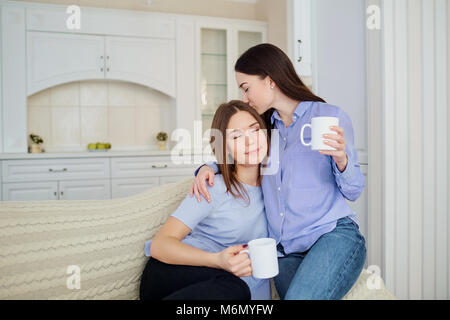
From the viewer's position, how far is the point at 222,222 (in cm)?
110

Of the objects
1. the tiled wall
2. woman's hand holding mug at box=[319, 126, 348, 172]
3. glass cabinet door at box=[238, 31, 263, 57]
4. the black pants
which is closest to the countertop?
the tiled wall

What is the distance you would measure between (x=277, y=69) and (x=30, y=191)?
2.66 metres

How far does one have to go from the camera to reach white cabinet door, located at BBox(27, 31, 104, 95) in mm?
3168

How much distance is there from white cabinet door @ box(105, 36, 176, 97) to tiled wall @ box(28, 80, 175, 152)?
0.29 metres

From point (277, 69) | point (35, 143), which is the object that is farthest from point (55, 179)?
point (277, 69)

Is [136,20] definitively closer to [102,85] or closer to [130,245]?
[102,85]

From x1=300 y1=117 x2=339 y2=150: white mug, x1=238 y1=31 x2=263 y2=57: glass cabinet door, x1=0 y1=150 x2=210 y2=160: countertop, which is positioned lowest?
x1=0 y1=150 x2=210 y2=160: countertop

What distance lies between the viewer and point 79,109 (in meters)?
3.59

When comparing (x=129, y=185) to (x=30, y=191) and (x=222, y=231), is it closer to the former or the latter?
(x=30, y=191)

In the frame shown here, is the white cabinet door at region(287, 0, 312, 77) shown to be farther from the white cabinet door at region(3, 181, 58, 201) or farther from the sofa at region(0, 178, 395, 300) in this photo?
the white cabinet door at region(3, 181, 58, 201)

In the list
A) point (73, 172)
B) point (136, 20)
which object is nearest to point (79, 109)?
point (73, 172)

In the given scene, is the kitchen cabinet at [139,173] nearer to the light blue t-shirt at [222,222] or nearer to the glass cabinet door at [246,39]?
the glass cabinet door at [246,39]
